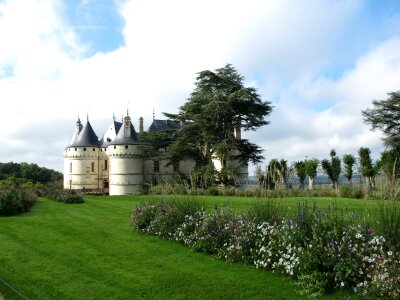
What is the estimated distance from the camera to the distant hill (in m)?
62.2

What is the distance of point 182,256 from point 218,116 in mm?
25203

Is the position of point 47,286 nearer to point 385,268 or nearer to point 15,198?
point 385,268

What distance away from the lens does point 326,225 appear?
5.69 metres

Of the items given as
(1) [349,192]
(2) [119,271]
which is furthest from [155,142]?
(2) [119,271]

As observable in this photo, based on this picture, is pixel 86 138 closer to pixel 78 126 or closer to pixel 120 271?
pixel 78 126

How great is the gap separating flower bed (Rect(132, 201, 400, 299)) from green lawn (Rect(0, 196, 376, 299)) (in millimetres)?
225

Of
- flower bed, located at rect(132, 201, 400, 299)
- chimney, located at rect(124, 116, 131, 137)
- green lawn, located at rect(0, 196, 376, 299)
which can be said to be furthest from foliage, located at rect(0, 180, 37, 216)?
chimney, located at rect(124, 116, 131, 137)

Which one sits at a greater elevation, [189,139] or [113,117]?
[113,117]

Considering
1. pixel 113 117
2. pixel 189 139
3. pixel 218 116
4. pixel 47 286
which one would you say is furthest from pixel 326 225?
pixel 113 117

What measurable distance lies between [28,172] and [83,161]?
20288 mm

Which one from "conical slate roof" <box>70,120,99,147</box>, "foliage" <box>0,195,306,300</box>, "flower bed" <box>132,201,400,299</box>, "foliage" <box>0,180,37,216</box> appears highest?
"conical slate roof" <box>70,120,99,147</box>

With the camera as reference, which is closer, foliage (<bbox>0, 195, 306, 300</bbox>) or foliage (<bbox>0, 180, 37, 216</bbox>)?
foliage (<bbox>0, 195, 306, 300</bbox>)

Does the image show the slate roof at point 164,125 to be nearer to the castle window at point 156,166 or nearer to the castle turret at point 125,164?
the castle window at point 156,166

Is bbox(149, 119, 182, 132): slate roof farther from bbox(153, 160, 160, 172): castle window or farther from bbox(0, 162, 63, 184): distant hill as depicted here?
bbox(0, 162, 63, 184): distant hill
